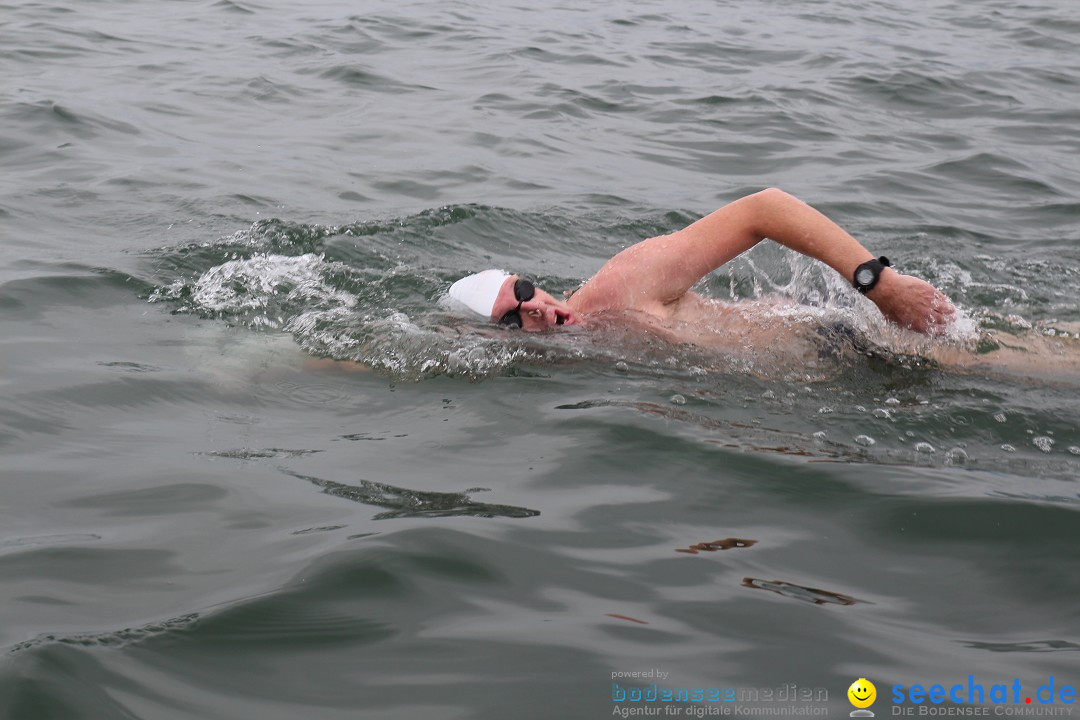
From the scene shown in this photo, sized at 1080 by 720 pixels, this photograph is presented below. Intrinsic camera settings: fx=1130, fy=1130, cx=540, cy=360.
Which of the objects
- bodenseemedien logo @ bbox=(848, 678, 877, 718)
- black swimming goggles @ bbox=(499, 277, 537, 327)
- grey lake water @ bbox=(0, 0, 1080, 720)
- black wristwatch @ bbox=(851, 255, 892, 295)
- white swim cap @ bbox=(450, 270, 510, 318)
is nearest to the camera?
bodenseemedien logo @ bbox=(848, 678, 877, 718)

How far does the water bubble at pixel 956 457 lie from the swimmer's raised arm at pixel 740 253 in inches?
38.1

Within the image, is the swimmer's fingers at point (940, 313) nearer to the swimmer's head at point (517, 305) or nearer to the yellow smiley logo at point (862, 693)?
the swimmer's head at point (517, 305)

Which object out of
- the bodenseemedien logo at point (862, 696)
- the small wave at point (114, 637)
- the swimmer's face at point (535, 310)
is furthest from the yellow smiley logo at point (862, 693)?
the swimmer's face at point (535, 310)

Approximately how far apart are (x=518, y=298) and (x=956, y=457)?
203cm

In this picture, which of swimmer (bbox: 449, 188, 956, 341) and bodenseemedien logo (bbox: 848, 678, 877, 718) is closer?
bodenseemedien logo (bbox: 848, 678, 877, 718)

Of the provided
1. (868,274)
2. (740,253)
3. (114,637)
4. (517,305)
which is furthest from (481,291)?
(114,637)

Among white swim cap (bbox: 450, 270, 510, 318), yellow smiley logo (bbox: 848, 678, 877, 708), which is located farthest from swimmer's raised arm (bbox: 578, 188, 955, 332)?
yellow smiley logo (bbox: 848, 678, 877, 708)

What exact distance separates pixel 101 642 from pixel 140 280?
3.48 meters

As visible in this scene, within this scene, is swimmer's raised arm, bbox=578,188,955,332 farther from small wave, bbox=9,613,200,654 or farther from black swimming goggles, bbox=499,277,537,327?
small wave, bbox=9,613,200,654

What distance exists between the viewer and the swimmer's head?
5012 millimetres

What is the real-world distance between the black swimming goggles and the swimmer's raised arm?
11.0 inches

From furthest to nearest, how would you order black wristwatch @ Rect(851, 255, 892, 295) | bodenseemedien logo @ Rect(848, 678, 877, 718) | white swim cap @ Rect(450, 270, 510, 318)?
white swim cap @ Rect(450, 270, 510, 318) → black wristwatch @ Rect(851, 255, 892, 295) → bodenseemedien logo @ Rect(848, 678, 877, 718)

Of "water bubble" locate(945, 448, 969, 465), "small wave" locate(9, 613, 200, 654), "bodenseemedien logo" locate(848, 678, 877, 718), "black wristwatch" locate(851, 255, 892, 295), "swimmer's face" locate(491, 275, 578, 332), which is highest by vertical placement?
"black wristwatch" locate(851, 255, 892, 295)

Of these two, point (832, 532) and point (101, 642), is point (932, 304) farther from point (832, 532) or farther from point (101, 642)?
point (101, 642)
